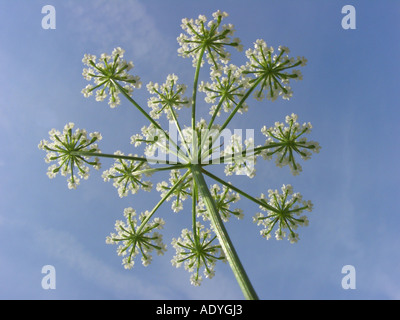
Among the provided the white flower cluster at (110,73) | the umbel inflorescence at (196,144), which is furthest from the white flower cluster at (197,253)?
the white flower cluster at (110,73)

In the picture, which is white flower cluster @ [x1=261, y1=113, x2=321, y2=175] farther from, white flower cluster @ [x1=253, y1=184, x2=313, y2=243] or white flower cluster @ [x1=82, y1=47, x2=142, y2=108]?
white flower cluster @ [x1=82, y1=47, x2=142, y2=108]

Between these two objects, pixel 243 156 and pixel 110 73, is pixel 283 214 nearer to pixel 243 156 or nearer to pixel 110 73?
pixel 243 156

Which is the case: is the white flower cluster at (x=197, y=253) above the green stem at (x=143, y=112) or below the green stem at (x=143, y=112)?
below

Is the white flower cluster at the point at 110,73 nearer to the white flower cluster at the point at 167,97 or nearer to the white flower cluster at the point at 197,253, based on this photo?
the white flower cluster at the point at 167,97
